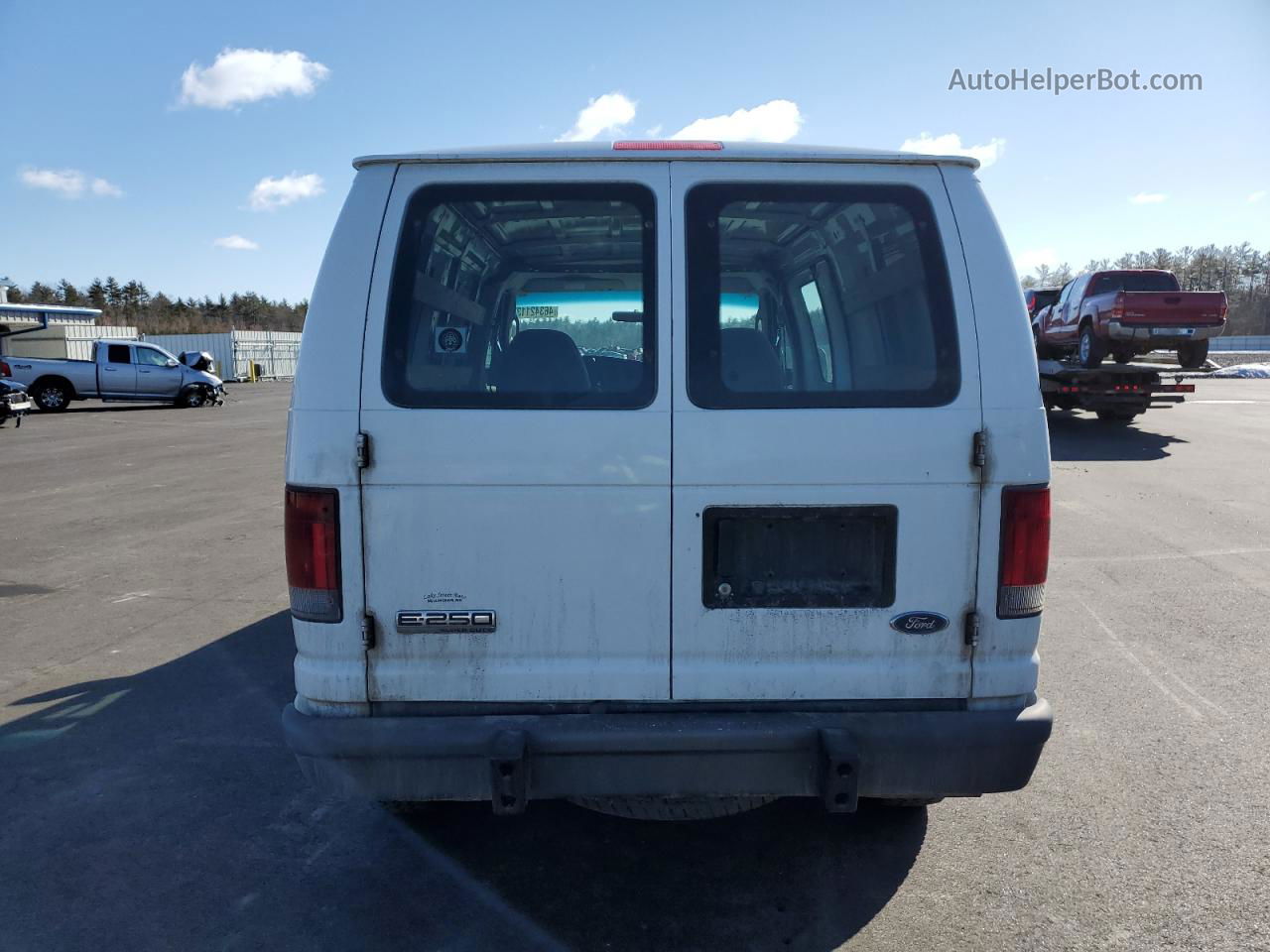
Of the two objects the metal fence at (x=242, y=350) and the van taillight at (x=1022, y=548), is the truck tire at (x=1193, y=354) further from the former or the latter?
the metal fence at (x=242, y=350)

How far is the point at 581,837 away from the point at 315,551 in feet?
5.07

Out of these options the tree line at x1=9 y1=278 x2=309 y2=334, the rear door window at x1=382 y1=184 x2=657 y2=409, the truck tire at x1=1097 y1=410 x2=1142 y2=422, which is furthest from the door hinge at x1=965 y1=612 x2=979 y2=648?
the tree line at x1=9 y1=278 x2=309 y2=334

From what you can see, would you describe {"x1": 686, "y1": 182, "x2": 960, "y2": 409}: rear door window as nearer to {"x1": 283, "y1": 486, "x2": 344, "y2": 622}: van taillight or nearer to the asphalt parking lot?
{"x1": 283, "y1": 486, "x2": 344, "y2": 622}: van taillight

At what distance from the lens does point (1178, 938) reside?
273cm

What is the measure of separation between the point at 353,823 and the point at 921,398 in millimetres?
2631

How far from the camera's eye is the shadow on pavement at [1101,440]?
14125 millimetres

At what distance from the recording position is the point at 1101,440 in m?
16.0

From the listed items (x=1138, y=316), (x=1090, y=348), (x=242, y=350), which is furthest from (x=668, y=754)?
(x=242, y=350)

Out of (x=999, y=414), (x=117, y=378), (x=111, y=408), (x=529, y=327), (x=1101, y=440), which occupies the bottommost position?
(x=1101, y=440)

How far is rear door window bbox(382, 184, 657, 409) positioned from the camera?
2.66 m

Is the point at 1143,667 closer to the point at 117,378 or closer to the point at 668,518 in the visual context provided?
the point at 668,518

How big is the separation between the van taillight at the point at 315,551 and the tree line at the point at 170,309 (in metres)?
81.3

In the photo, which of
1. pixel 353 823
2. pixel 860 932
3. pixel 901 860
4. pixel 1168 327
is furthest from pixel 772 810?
pixel 1168 327

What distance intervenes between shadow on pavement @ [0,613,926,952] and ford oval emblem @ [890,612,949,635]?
0.96 m
